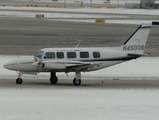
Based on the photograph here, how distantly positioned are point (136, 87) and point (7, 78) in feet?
23.8

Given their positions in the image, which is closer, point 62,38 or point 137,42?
point 137,42

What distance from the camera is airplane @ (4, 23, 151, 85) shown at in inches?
1129

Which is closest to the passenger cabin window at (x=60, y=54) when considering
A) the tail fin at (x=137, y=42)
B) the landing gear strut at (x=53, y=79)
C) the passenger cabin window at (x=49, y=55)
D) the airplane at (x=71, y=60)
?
the airplane at (x=71, y=60)

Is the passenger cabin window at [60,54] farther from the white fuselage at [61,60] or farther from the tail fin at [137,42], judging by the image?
the tail fin at [137,42]

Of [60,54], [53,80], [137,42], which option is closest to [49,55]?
[60,54]

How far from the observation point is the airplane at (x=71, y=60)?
2867cm

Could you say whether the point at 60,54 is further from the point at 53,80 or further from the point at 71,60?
the point at 53,80

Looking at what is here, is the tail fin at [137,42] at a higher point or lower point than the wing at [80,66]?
higher

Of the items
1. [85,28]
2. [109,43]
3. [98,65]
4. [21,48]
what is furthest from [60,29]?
[98,65]

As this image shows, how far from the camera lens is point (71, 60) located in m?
28.9

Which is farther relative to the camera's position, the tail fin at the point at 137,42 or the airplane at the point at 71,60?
the tail fin at the point at 137,42

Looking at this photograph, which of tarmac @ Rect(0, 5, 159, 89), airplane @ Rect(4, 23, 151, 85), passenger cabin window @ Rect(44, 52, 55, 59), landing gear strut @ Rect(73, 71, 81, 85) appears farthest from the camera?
tarmac @ Rect(0, 5, 159, 89)

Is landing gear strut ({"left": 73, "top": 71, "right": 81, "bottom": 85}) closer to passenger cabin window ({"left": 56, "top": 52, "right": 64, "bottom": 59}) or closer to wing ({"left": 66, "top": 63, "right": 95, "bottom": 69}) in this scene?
wing ({"left": 66, "top": 63, "right": 95, "bottom": 69})

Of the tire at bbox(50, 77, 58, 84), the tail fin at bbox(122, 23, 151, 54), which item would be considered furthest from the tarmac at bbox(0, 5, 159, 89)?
the tail fin at bbox(122, 23, 151, 54)
